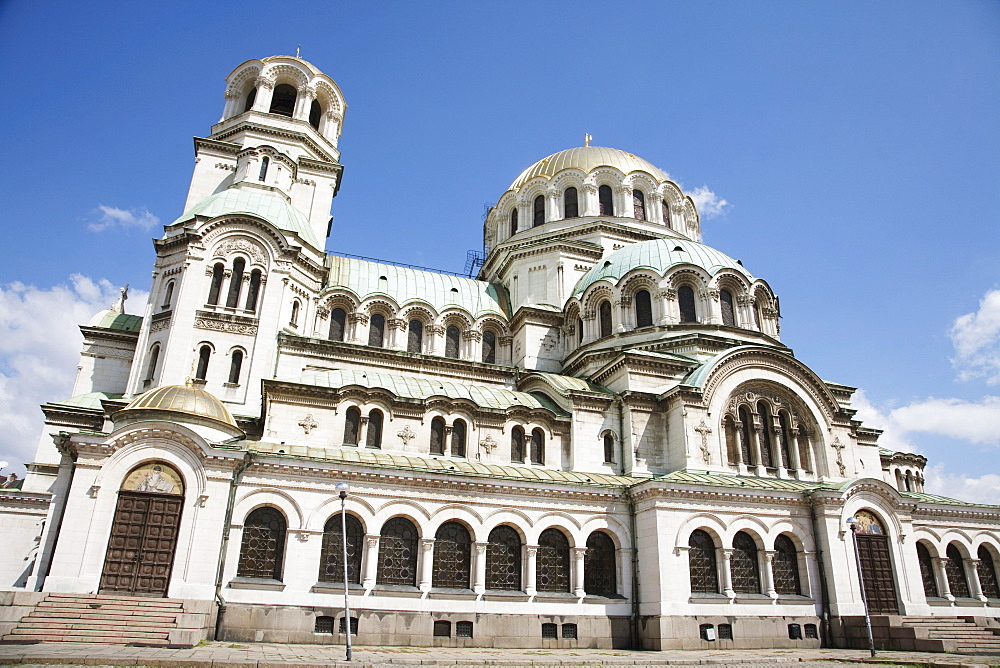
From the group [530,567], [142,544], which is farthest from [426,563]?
[142,544]

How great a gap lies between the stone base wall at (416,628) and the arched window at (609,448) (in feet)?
21.2

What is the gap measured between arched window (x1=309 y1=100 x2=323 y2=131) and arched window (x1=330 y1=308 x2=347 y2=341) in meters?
14.5

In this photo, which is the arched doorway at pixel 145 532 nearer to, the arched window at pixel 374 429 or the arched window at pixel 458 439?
the arched window at pixel 374 429

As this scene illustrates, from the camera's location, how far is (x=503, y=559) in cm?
2116

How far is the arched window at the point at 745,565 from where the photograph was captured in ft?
73.4

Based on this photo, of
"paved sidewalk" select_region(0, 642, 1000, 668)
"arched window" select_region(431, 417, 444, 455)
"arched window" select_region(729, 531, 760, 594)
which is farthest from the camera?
"arched window" select_region(431, 417, 444, 455)

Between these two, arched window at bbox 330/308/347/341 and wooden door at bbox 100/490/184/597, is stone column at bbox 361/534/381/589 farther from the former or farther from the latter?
Answer: arched window at bbox 330/308/347/341

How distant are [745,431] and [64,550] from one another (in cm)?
2325

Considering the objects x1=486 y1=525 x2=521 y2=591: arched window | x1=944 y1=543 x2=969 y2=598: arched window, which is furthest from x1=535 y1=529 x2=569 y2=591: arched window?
x1=944 y1=543 x2=969 y2=598: arched window

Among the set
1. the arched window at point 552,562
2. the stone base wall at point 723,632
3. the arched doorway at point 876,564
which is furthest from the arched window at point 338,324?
the arched doorway at point 876,564

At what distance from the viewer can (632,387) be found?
27.0m

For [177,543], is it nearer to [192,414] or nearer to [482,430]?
[192,414]

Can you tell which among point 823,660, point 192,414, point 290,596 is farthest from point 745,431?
point 192,414

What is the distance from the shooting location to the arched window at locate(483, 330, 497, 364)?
3366cm
